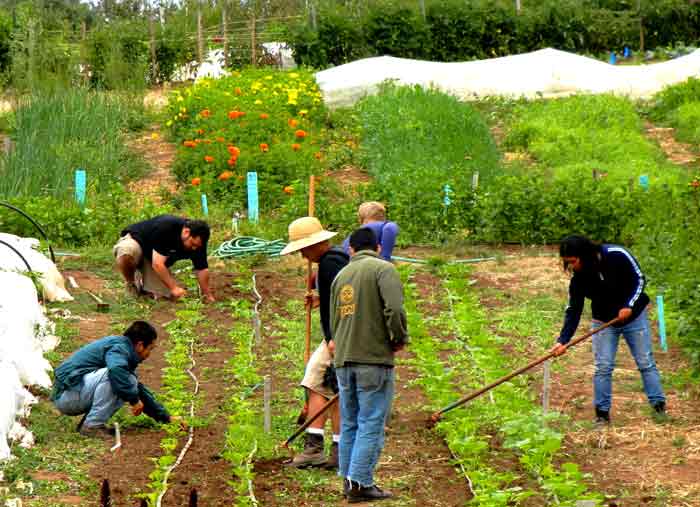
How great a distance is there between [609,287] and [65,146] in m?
10.4

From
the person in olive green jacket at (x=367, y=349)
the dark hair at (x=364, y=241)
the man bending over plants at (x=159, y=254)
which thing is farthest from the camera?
the man bending over plants at (x=159, y=254)

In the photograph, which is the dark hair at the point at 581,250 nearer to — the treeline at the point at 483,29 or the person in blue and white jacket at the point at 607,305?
the person in blue and white jacket at the point at 607,305

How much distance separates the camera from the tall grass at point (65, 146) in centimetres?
1489

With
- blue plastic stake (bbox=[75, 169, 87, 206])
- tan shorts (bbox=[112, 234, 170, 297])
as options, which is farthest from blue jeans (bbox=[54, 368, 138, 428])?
blue plastic stake (bbox=[75, 169, 87, 206])

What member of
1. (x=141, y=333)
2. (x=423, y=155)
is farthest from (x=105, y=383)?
(x=423, y=155)

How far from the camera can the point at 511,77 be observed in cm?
2225

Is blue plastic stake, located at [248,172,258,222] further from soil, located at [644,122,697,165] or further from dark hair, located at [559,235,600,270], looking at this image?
dark hair, located at [559,235,600,270]

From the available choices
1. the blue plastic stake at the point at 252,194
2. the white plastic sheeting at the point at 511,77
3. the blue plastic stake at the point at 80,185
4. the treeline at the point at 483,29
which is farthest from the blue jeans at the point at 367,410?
the treeline at the point at 483,29

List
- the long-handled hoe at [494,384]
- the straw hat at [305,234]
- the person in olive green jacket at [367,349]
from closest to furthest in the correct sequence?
the person in olive green jacket at [367,349], the straw hat at [305,234], the long-handled hoe at [494,384]

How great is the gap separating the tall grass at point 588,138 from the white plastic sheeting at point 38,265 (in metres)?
6.71

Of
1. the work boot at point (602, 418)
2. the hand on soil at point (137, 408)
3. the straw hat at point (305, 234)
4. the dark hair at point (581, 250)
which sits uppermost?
the straw hat at point (305, 234)

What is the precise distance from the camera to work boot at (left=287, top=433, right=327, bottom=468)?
7.25 meters

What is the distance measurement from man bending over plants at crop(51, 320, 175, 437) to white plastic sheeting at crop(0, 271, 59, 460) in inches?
12.1

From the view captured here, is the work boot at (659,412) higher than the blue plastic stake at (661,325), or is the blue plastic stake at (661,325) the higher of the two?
the blue plastic stake at (661,325)
